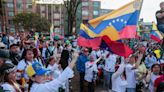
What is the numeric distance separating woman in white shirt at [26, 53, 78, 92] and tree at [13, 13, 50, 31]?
70729mm

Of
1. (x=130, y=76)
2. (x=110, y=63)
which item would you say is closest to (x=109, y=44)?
(x=130, y=76)

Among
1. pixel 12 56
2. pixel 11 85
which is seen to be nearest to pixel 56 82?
pixel 11 85

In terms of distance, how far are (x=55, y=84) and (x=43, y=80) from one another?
1.14 ft

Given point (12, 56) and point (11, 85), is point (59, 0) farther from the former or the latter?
point (11, 85)

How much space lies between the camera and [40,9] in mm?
93750

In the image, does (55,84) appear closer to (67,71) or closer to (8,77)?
(67,71)

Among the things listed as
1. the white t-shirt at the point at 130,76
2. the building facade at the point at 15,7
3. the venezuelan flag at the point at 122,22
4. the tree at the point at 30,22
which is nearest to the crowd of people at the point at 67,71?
the white t-shirt at the point at 130,76

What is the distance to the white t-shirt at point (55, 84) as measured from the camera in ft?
12.4

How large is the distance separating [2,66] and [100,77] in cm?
765

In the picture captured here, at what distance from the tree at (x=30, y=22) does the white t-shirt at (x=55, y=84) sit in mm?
70927

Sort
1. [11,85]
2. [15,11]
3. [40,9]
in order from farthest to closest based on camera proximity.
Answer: [40,9], [15,11], [11,85]

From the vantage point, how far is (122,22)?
7.25m

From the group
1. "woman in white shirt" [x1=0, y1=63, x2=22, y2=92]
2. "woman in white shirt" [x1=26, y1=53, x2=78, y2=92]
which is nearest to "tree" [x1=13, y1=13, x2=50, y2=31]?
"woman in white shirt" [x1=0, y1=63, x2=22, y2=92]

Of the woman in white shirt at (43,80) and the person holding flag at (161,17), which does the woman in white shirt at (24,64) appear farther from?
the person holding flag at (161,17)
